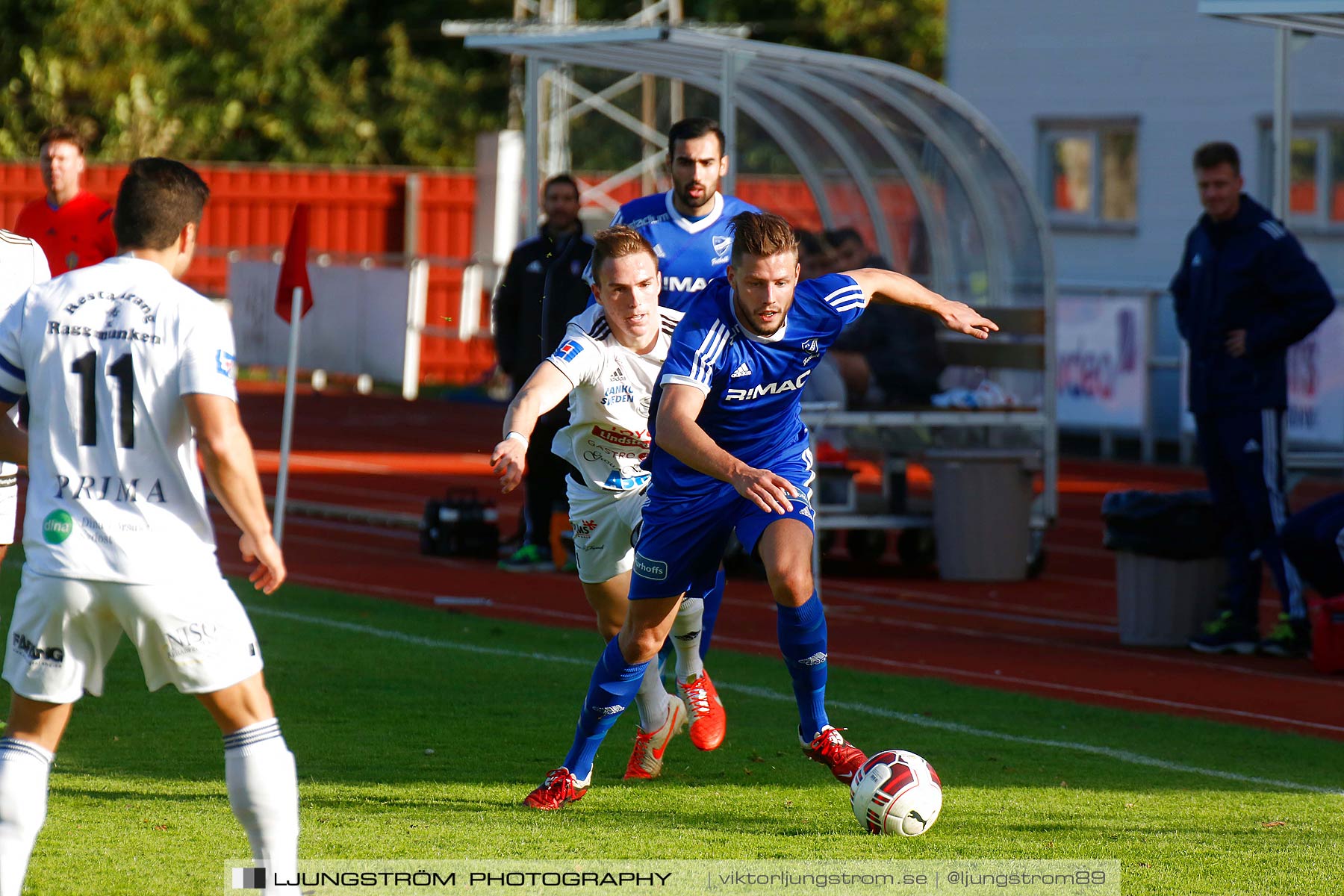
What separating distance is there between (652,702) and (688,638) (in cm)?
39

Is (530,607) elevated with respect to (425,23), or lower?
lower

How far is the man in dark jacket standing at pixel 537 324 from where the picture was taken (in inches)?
457

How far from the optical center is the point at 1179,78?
822 inches

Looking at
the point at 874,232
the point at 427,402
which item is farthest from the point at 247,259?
the point at 874,232

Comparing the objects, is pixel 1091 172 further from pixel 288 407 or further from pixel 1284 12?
pixel 288 407

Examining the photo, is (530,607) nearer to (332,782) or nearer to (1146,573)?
(1146,573)

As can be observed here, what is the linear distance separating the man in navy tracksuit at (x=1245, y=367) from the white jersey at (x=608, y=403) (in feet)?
13.6

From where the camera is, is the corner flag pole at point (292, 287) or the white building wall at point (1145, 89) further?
the white building wall at point (1145, 89)

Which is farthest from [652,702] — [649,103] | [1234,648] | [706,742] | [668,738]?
[649,103]

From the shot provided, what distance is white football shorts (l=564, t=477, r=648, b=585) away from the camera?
21.5 ft

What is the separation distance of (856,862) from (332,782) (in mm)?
1964

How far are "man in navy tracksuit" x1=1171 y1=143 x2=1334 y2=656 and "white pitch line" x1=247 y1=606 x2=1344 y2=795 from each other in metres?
2.76

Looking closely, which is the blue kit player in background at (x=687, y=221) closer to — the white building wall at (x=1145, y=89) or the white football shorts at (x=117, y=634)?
the white football shorts at (x=117, y=634)

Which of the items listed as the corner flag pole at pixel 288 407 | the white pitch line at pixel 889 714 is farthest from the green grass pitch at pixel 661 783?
the corner flag pole at pixel 288 407
